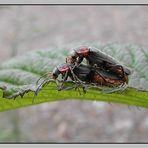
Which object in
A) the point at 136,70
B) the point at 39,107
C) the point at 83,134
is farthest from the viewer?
the point at 39,107

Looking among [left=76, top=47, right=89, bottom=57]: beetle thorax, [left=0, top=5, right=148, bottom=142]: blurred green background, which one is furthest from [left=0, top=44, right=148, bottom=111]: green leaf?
[left=0, top=5, right=148, bottom=142]: blurred green background

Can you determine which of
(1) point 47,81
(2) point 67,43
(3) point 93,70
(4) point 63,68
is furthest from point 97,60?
(2) point 67,43

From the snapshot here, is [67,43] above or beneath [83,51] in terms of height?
beneath

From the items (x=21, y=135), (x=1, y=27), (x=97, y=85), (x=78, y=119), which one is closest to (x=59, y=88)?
(x=97, y=85)

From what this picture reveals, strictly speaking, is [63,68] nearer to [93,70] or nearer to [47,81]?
[93,70]

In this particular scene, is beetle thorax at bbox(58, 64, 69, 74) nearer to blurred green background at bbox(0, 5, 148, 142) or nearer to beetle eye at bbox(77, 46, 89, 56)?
beetle eye at bbox(77, 46, 89, 56)

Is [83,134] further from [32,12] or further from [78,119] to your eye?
[32,12]
